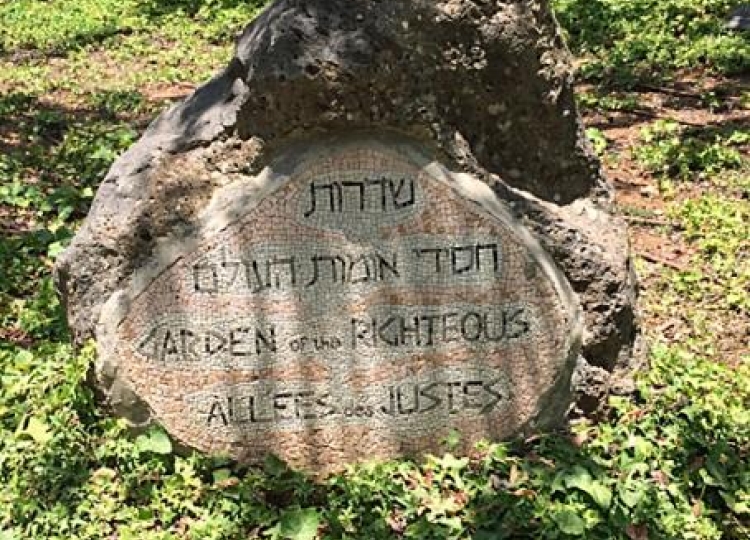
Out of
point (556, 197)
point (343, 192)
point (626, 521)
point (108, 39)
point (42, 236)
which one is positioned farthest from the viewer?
point (108, 39)

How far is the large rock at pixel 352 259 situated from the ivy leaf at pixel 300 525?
0.36m

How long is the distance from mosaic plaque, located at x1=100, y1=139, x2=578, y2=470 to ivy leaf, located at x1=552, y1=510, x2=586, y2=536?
1.62 feet

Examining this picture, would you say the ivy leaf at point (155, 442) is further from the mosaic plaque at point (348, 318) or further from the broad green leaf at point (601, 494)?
the broad green leaf at point (601, 494)

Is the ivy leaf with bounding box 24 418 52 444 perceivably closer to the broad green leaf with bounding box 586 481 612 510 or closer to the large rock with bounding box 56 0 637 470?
the large rock with bounding box 56 0 637 470

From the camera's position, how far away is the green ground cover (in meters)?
3.29

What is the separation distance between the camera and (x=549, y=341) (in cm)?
359

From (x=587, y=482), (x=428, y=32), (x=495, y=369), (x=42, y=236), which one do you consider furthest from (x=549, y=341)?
(x=42, y=236)

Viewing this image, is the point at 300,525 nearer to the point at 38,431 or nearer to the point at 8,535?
the point at 8,535

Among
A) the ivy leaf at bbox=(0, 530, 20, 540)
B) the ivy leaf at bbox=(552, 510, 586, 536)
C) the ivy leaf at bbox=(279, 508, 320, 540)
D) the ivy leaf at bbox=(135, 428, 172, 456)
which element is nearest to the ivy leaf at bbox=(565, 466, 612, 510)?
the ivy leaf at bbox=(552, 510, 586, 536)

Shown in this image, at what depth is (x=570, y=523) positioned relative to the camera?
315cm

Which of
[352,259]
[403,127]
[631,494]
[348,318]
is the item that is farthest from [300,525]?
[403,127]

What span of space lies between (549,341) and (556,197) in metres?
0.52

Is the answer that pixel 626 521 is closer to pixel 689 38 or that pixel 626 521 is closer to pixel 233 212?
pixel 233 212

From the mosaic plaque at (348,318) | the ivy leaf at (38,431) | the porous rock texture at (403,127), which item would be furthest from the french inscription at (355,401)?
the ivy leaf at (38,431)
